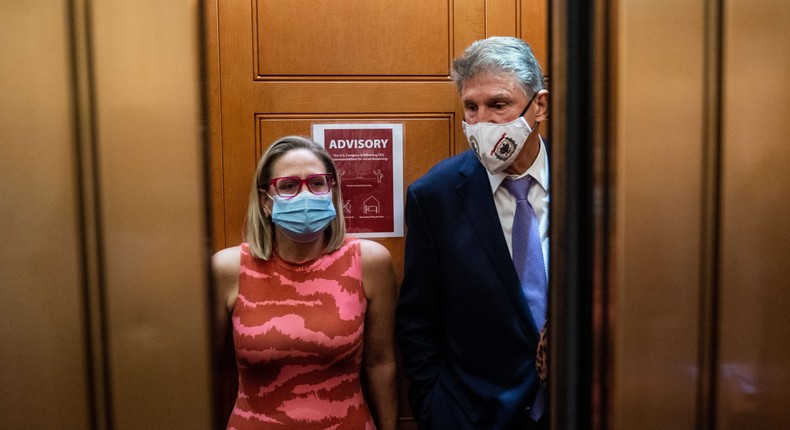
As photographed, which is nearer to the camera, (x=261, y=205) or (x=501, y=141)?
(x=501, y=141)

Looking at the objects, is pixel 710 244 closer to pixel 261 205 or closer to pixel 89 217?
pixel 89 217

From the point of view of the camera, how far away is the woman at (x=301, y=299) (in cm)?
191

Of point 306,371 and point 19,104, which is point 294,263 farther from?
point 19,104

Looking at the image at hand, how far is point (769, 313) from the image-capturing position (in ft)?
2.88

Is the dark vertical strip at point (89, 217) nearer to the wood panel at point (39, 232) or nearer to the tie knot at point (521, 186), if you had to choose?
the wood panel at point (39, 232)

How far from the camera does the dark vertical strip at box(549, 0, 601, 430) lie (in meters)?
0.90

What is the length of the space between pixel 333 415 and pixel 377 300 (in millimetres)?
404

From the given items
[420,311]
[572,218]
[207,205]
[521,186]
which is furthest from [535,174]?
[207,205]

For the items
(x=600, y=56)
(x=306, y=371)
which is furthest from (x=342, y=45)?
(x=600, y=56)

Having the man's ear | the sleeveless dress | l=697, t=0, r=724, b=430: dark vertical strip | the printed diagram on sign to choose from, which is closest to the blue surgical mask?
the sleeveless dress

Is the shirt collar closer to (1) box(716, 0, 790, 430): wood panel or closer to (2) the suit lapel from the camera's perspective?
(2) the suit lapel

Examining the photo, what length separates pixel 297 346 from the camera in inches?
74.9

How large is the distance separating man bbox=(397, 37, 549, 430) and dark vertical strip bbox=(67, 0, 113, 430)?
120 cm

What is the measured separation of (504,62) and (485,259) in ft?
1.97
